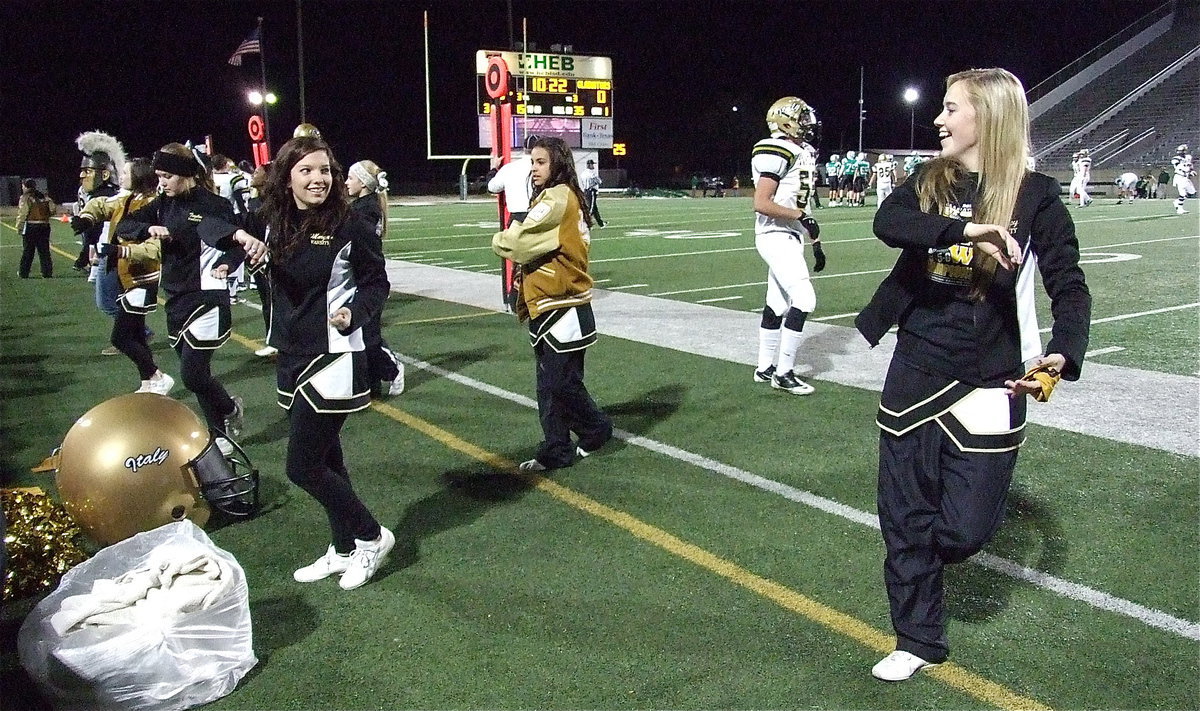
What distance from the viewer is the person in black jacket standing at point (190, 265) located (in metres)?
5.72

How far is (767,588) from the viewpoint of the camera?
3945mm

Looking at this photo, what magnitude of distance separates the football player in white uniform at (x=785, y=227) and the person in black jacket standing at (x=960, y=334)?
3832 millimetres

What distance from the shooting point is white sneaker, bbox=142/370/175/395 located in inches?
299

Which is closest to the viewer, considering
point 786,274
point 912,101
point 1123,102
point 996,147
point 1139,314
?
point 996,147

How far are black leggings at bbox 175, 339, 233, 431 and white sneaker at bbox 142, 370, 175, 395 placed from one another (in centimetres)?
184

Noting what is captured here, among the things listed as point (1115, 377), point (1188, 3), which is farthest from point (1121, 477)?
point (1188, 3)

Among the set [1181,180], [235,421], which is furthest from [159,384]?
[1181,180]

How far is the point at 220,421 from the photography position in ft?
19.9

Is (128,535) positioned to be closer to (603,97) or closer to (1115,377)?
(1115,377)

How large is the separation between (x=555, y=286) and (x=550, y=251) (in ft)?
0.65

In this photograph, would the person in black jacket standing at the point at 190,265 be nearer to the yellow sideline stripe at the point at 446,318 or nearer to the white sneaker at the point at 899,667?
the white sneaker at the point at 899,667

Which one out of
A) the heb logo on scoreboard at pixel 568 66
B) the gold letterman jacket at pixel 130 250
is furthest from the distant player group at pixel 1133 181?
the gold letterman jacket at pixel 130 250

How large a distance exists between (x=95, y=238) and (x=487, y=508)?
7381 mm

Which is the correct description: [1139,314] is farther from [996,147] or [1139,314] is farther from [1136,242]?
[1136,242]
